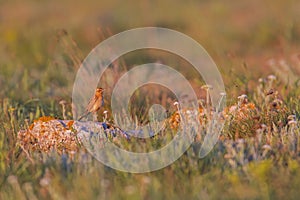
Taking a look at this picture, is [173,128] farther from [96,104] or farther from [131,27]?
[131,27]

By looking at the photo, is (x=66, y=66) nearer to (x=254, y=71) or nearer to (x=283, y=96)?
(x=254, y=71)

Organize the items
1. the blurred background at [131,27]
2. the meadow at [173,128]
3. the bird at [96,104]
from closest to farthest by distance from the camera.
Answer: the meadow at [173,128]
the bird at [96,104]
the blurred background at [131,27]

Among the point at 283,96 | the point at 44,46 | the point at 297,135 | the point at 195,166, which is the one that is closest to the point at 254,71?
the point at 283,96

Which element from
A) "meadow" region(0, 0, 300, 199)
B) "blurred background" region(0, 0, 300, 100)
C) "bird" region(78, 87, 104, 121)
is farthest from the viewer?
"blurred background" region(0, 0, 300, 100)

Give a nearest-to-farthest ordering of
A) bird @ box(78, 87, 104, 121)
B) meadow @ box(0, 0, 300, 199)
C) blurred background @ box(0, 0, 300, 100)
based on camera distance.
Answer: meadow @ box(0, 0, 300, 199), bird @ box(78, 87, 104, 121), blurred background @ box(0, 0, 300, 100)

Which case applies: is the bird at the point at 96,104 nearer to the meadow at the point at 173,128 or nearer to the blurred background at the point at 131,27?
the meadow at the point at 173,128

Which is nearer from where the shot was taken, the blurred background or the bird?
the bird

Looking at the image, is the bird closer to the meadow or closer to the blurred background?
the meadow

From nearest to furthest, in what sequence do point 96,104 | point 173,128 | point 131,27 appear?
point 173,128 < point 96,104 < point 131,27

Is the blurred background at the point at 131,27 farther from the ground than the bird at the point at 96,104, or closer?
farther from the ground

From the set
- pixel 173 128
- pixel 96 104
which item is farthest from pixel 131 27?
pixel 173 128

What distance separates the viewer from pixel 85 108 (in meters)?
6.68

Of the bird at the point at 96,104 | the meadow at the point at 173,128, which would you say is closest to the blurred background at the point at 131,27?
the meadow at the point at 173,128

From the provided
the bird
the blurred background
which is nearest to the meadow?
the blurred background
